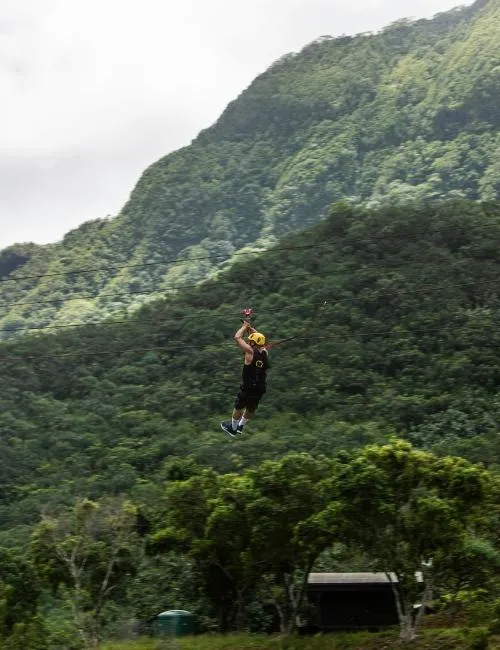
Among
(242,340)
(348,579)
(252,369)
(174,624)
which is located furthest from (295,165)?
(242,340)

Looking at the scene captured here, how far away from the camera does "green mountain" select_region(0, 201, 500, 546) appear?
38500 millimetres

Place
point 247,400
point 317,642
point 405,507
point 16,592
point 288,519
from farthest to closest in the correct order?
point 16,592 → point 288,519 → point 317,642 → point 405,507 → point 247,400

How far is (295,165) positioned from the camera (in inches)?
4080

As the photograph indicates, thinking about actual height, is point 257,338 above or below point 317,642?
above

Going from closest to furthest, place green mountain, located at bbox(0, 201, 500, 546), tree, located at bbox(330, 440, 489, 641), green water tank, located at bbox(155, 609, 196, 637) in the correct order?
tree, located at bbox(330, 440, 489, 641) < green water tank, located at bbox(155, 609, 196, 637) < green mountain, located at bbox(0, 201, 500, 546)

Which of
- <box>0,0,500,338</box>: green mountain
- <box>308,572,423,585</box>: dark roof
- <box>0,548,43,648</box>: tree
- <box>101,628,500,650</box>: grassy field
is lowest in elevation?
<box>101,628,500,650</box>: grassy field

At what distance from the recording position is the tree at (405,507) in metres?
21.8

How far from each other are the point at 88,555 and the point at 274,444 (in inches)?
502

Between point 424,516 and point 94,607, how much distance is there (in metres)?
9.50

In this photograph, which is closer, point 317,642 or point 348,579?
point 317,642

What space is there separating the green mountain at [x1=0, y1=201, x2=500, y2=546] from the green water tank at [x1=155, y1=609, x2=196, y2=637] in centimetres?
824

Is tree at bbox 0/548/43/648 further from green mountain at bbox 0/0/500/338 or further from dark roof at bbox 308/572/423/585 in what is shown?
green mountain at bbox 0/0/500/338

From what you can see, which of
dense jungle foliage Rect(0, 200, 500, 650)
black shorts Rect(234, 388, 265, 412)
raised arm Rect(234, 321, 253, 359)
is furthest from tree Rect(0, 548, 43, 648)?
raised arm Rect(234, 321, 253, 359)

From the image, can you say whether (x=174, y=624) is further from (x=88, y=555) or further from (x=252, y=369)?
(x=252, y=369)
